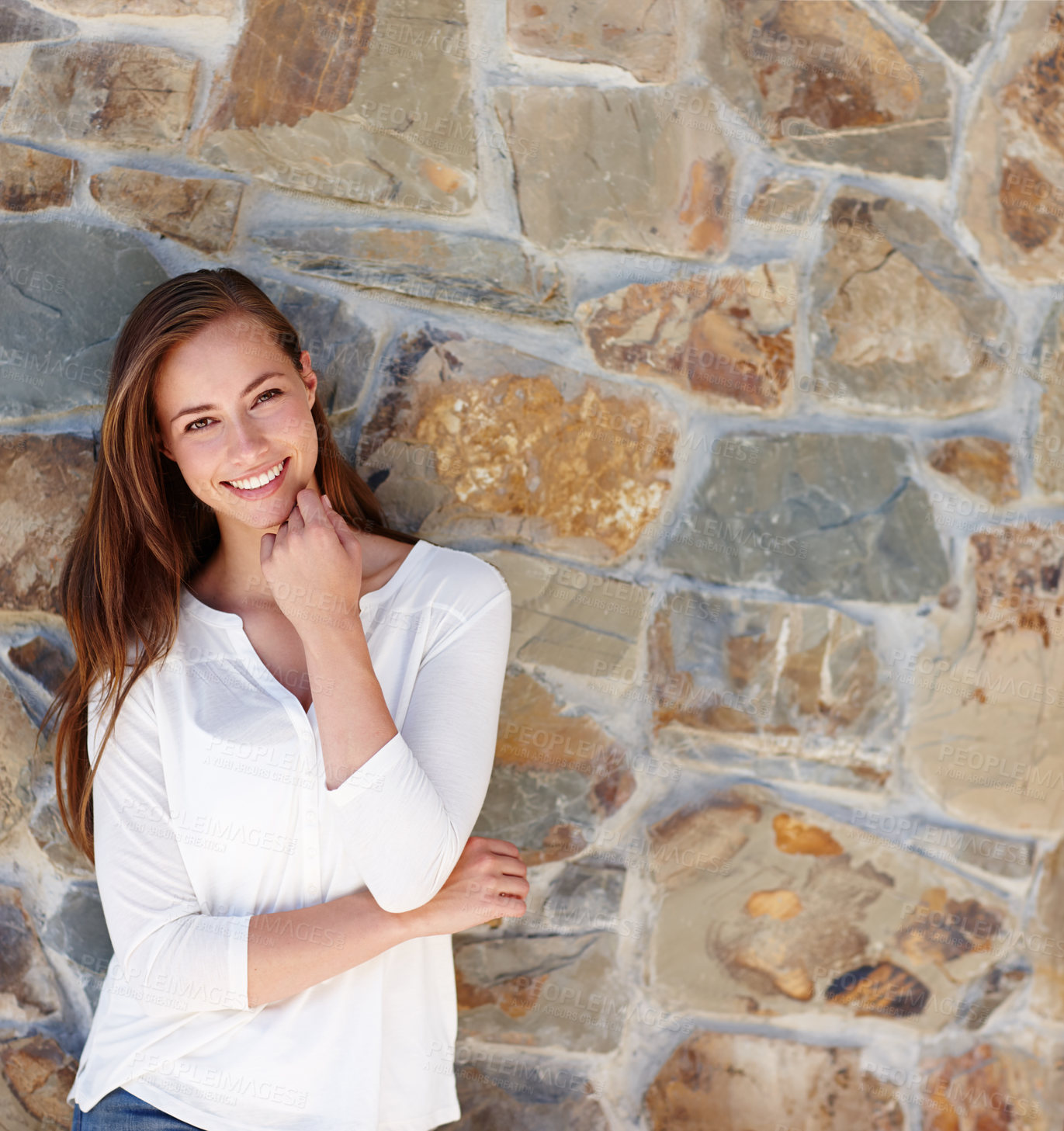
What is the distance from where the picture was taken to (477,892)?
61.1 inches

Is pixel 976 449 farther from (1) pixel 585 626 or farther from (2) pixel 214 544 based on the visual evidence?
(2) pixel 214 544

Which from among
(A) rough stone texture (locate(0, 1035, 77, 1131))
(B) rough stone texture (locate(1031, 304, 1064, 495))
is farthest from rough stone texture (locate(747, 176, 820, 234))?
(A) rough stone texture (locate(0, 1035, 77, 1131))

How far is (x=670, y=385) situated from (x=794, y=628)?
546 millimetres

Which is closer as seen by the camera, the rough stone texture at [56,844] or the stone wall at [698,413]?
the stone wall at [698,413]

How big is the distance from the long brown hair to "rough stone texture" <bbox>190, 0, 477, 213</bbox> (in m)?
0.29

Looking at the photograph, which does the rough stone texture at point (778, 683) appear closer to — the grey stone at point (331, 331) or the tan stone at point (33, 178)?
the grey stone at point (331, 331)

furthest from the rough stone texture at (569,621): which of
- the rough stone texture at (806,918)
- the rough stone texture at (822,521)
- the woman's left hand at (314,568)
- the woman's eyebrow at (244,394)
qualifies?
the woman's eyebrow at (244,394)

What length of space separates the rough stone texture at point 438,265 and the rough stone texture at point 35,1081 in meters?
1.78

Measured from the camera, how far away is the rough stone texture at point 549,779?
189 cm

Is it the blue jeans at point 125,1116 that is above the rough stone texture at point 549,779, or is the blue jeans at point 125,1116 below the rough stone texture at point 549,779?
below

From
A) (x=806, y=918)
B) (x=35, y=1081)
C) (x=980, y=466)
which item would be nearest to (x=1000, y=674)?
(x=980, y=466)

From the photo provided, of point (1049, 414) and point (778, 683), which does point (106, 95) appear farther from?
point (1049, 414)

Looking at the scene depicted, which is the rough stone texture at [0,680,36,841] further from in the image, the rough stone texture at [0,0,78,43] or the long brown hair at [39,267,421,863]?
the rough stone texture at [0,0,78,43]

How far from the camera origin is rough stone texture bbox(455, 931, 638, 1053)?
194 cm
